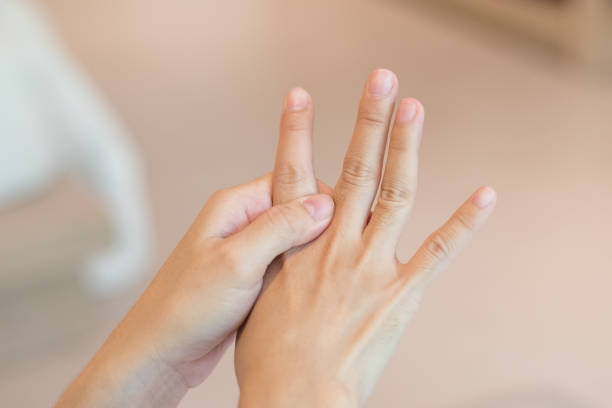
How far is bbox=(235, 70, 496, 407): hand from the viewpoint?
85cm

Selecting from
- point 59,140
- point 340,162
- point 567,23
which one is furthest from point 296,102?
point 567,23

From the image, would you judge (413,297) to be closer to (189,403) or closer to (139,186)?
(189,403)

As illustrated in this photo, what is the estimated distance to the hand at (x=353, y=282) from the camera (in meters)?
0.85

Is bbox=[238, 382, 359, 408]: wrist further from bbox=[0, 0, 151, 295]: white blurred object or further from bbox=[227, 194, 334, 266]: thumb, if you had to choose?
bbox=[0, 0, 151, 295]: white blurred object

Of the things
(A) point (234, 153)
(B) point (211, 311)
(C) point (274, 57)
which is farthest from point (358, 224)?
(C) point (274, 57)

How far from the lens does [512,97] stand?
328 cm

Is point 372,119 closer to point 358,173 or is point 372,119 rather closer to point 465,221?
point 358,173

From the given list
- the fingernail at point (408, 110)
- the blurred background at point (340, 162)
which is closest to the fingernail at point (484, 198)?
the fingernail at point (408, 110)

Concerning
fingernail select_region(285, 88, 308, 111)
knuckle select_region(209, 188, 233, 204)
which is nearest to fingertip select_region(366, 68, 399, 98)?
fingernail select_region(285, 88, 308, 111)

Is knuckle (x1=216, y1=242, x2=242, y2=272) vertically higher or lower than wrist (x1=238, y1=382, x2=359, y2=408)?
higher

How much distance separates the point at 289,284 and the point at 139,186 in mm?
1356

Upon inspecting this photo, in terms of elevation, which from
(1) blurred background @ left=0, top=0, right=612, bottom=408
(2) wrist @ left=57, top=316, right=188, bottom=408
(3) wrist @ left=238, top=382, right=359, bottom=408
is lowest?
(1) blurred background @ left=0, top=0, right=612, bottom=408

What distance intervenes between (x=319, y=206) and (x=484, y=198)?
0.73 feet

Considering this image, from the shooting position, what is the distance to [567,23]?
11.7 feet
